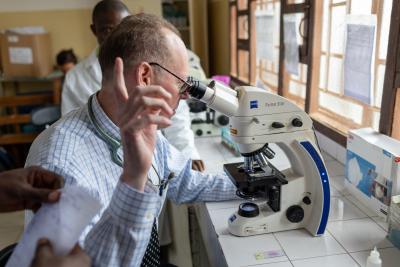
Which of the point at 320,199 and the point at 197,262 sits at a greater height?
the point at 320,199

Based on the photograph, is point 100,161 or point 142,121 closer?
point 142,121

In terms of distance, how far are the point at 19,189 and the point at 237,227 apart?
2.24 feet

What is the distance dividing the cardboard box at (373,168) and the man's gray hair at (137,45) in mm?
764

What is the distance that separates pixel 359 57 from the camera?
5.29 ft

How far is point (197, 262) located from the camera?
2.01 metres

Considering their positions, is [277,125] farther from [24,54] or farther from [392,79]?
A: [24,54]

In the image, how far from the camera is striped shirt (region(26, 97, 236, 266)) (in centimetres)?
74

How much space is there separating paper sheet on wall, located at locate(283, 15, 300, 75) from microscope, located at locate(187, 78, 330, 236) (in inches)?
43.1

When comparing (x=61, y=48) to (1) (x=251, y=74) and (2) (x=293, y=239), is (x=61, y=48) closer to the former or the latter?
(1) (x=251, y=74)

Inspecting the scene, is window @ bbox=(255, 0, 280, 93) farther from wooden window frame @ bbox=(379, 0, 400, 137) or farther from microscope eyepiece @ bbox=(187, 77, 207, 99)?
microscope eyepiece @ bbox=(187, 77, 207, 99)

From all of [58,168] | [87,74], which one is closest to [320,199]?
[58,168]

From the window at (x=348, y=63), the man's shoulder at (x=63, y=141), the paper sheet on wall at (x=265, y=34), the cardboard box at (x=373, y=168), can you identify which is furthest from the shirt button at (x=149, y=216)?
the paper sheet on wall at (x=265, y=34)

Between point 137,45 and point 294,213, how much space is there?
2.28 ft

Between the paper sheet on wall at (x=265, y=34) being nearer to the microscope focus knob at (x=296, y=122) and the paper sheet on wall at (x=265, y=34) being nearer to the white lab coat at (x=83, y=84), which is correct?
the white lab coat at (x=83, y=84)
